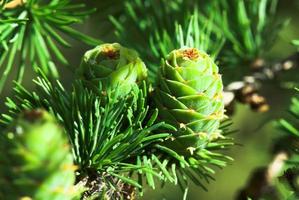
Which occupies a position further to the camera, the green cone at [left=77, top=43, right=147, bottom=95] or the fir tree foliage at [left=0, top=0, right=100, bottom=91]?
the fir tree foliage at [left=0, top=0, right=100, bottom=91]

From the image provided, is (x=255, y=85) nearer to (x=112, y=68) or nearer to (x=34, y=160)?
(x=112, y=68)

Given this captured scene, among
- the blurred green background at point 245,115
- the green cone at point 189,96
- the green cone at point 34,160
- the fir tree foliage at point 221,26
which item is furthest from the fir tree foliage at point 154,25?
the green cone at point 34,160

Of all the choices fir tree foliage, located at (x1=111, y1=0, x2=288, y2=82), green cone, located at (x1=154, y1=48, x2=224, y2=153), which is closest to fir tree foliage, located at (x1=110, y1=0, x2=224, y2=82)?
fir tree foliage, located at (x1=111, y1=0, x2=288, y2=82)

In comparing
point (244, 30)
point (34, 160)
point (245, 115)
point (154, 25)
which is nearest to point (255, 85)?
point (244, 30)

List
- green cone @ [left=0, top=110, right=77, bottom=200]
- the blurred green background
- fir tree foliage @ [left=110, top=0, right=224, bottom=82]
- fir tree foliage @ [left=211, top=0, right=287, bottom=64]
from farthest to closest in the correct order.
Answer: the blurred green background
fir tree foliage @ [left=211, top=0, right=287, bottom=64]
fir tree foliage @ [left=110, top=0, right=224, bottom=82]
green cone @ [left=0, top=110, right=77, bottom=200]

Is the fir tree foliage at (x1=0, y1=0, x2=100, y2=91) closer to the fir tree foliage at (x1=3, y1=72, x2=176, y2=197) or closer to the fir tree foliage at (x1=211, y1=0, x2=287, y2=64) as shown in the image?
the fir tree foliage at (x1=3, y1=72, x2=176, y2=197)

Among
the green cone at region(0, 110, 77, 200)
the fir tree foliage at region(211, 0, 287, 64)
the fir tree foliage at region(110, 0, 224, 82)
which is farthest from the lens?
the fir tree foliage at region(211, 0, 287, 64)
